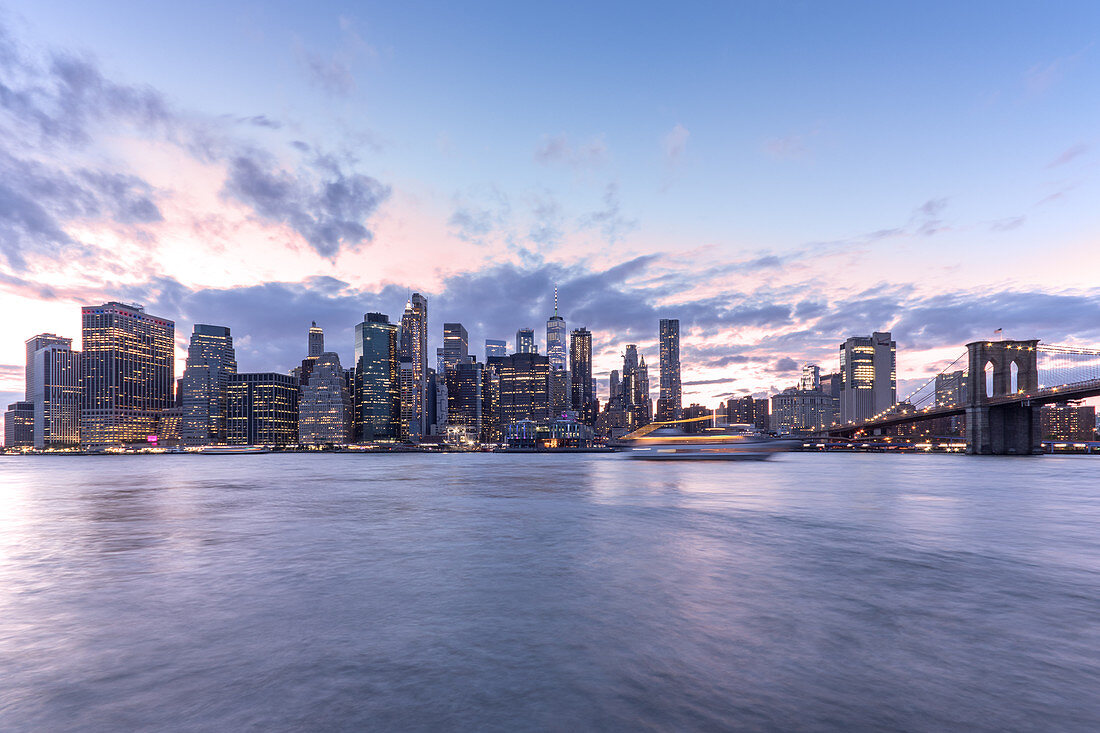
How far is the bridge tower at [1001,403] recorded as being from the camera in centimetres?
9850

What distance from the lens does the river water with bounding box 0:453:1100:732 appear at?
21.7 feet

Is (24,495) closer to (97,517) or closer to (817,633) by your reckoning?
(97,517)

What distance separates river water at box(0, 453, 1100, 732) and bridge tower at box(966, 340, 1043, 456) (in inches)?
3925

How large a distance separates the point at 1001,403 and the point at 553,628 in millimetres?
119662

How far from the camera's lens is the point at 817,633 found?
9320 mm

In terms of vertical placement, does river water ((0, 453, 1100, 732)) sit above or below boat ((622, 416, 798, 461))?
above

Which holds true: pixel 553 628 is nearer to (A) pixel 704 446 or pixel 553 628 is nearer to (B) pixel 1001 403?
(A) pixel 704 446

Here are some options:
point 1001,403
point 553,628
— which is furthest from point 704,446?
point 553,628

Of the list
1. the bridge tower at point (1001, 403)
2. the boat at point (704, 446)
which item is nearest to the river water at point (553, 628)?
the boat at point (704, 446)

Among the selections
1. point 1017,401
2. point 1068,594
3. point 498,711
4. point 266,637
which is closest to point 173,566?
point 266,637

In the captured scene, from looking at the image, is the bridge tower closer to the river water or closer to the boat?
the boat

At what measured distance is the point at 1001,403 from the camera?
95.8 m

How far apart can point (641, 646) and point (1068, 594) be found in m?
11.1

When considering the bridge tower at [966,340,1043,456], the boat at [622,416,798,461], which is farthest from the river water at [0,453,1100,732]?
the bridge tower at [966,340,1043,456]
